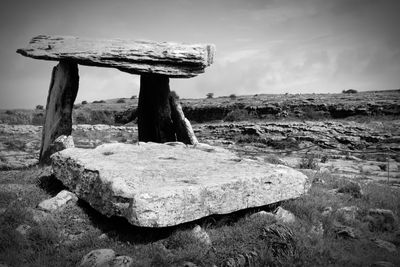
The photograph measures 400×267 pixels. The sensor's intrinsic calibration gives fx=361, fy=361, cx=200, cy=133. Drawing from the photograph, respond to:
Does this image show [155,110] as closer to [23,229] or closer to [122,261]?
[23,229]

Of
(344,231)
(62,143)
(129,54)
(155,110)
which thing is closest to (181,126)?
(155,110)

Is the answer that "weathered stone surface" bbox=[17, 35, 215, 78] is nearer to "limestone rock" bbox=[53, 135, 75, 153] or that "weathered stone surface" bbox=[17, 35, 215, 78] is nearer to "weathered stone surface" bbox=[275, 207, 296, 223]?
"limestone rock" bbox=[53, 135, 75, 153]

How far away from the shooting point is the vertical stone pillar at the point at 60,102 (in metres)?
11.1

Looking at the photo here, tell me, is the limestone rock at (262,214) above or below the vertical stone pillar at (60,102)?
below

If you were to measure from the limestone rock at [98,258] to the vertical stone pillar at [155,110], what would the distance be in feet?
27.0

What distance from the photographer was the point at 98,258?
462 centimetres

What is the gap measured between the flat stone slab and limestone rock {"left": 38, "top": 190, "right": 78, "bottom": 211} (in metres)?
0.15

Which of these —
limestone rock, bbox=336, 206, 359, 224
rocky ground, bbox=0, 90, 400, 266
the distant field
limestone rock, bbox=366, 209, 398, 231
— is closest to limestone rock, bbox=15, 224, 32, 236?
rocky ground, bbox=0, 90, 400, 266

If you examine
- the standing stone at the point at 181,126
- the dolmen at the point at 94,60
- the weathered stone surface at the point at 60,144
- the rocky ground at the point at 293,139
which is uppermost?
the dolmen at the point at 94,60

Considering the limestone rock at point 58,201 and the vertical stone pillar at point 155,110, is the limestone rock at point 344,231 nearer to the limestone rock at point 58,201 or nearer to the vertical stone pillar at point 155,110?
the limestone rock at point 58,201

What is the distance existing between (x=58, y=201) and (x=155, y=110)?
719 centimetres

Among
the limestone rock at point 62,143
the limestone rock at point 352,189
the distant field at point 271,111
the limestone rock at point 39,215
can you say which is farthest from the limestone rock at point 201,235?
the distant field at point 271,111

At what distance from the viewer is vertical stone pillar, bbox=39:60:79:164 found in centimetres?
1105

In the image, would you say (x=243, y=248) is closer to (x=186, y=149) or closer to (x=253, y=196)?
(x=253, y=196)
